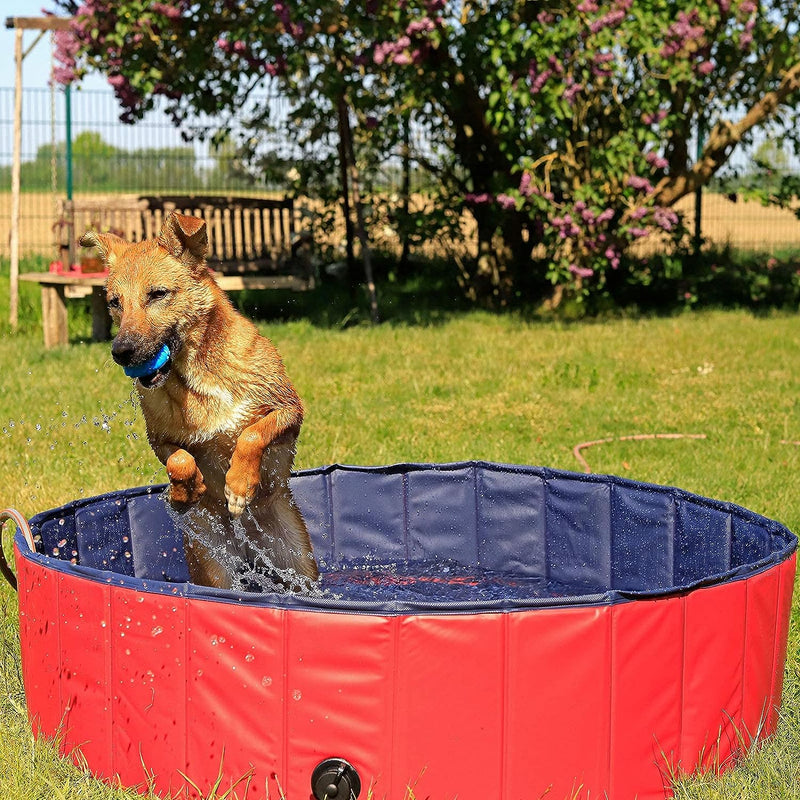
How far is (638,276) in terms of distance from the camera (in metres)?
14.1

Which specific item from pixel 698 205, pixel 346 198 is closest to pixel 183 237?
pixel 346 198

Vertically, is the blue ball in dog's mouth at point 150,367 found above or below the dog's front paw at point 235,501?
above

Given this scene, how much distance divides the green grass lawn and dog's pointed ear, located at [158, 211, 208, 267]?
1.50m

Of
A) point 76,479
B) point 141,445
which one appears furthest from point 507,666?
point 141,445

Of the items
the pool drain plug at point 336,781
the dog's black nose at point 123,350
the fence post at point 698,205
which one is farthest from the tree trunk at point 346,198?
the pool drain plug at point 336,781

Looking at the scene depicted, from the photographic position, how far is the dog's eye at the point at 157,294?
3.63 meters

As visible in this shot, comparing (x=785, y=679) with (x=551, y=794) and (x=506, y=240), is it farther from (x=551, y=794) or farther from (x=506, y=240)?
(x=506, y=240)

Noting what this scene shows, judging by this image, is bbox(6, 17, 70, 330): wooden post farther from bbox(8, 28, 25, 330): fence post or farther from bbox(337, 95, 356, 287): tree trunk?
bbox(337, 95, 356, 287): tree trunk

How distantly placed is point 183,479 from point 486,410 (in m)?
5.57

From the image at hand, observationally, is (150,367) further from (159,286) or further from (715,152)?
(715,152)

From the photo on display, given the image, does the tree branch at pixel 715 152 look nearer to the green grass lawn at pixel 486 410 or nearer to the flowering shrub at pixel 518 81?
the flowering shrub at pixel 518 81

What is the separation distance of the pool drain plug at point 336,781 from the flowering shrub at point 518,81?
924 centimetres

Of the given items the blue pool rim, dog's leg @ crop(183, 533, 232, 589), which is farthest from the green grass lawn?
dog's leg @ crop(183, 533, 232, 589)

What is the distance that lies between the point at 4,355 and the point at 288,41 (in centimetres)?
428
